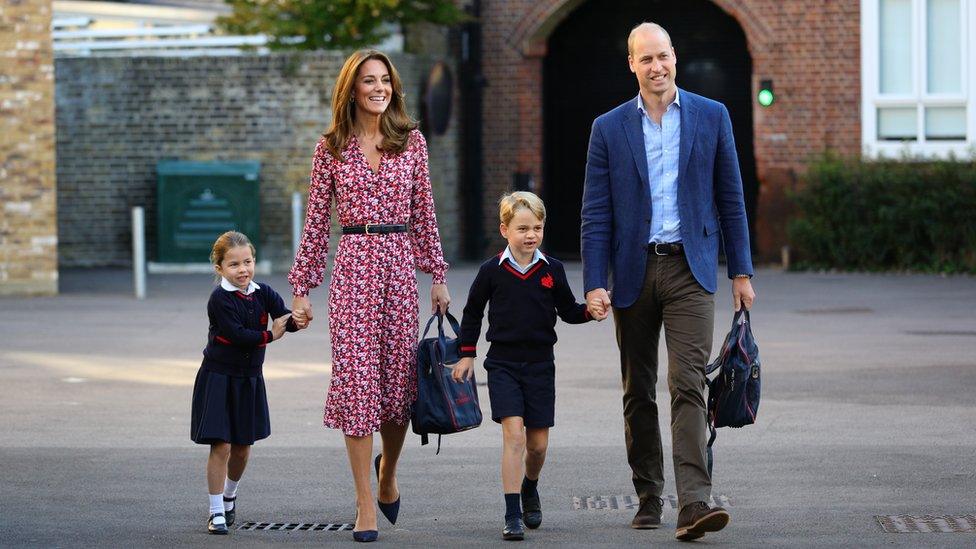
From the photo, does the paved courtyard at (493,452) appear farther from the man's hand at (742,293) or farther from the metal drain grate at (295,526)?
the man's hand at (742,293)

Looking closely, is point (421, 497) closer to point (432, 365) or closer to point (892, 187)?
point (432, 365)

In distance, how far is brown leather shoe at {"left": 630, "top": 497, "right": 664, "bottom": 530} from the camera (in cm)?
680

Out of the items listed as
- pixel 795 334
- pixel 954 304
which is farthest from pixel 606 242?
pixel 954 304

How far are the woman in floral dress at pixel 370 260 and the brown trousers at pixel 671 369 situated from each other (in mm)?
807

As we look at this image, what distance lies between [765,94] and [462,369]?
15843 millimetres

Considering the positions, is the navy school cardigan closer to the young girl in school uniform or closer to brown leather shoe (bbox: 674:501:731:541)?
the young girl in school uniform

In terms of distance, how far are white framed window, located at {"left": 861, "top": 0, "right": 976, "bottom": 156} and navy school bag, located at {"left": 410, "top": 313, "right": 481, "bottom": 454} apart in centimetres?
1519

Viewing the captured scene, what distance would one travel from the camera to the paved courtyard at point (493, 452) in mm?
6855

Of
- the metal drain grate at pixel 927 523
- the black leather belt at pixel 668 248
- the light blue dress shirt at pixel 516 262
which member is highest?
the black leather belt at pixel 668 248

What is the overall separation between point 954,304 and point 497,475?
9.44 meters

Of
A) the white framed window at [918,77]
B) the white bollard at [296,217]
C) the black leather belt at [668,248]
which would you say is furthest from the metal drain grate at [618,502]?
the white framed window at [918,77]

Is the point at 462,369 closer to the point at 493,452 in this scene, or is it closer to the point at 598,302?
the point at 598,302

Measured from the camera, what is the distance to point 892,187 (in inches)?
801

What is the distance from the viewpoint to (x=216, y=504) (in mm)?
6852
